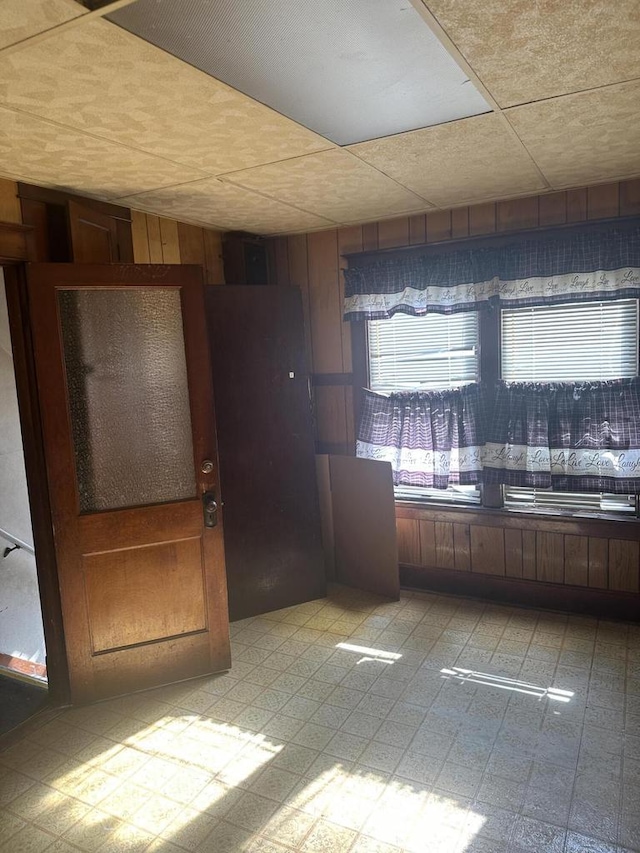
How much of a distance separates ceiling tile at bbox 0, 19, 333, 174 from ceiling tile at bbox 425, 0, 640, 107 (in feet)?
2.31

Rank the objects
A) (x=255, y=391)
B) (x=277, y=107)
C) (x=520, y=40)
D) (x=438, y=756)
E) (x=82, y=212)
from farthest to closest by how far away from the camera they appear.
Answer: (x=255, y=391), (x=82, y=212), (x=438, y=756), (x=277, y=107), (x=520, y=40)

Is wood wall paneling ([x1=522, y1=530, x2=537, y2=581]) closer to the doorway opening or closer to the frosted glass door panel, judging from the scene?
the frosted glass door panel

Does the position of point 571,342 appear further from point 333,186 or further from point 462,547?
point 333,186

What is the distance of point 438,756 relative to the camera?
2336 mm

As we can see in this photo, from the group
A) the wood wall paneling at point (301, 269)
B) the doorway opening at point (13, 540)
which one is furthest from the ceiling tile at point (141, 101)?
the doorway opening at point (13, 540)

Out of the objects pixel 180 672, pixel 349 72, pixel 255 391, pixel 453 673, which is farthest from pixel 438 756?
pixel 349 72

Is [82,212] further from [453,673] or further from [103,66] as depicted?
[453,673]

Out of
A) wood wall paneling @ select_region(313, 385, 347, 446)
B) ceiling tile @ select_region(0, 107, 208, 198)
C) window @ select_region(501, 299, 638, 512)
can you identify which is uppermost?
ceiling tile @ select_region(0, 107, 208, 198)

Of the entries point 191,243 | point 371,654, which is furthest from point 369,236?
point 371,654

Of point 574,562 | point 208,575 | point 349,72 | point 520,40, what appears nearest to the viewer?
point 520,40

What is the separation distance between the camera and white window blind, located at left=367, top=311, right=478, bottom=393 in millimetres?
3662

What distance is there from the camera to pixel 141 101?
1882 millimetres

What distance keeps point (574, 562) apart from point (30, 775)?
2.98 meters

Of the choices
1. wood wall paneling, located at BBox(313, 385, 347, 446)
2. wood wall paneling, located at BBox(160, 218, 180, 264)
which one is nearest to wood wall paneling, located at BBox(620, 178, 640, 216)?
wood wall paneling, located at BBox(313, 385, 347, 446)
